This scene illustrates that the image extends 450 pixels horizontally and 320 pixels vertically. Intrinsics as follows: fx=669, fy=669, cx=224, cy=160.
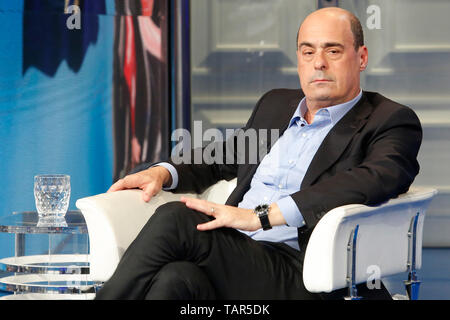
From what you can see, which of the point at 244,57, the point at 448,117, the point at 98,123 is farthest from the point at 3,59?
the point at 448,117

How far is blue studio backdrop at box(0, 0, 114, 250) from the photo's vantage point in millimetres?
4379

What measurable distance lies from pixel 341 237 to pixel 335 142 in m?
0.47

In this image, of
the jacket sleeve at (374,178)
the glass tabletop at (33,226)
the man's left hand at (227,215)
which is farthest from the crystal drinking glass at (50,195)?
the jacket sleeve at (374,178)

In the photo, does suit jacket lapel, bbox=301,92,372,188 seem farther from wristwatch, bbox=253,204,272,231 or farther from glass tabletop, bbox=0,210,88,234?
glass tabletop, bbox=0,210,88,234

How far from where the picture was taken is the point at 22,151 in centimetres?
443

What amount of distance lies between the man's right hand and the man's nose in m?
0.71

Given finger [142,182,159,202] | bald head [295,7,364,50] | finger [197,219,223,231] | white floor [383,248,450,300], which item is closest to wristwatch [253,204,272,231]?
finger [197,219,223,231]

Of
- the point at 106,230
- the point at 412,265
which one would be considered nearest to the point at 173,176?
the point at 106,230

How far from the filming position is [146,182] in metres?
2.52

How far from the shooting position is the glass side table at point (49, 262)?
8.89 ft

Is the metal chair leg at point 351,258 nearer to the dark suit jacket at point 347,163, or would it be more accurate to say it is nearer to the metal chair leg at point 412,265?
the dark suit jacket at point 347,163

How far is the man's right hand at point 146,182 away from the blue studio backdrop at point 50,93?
76.7 inches

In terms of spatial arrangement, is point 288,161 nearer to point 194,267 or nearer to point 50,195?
point 194,267

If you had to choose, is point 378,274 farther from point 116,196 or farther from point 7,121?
point 7,121
